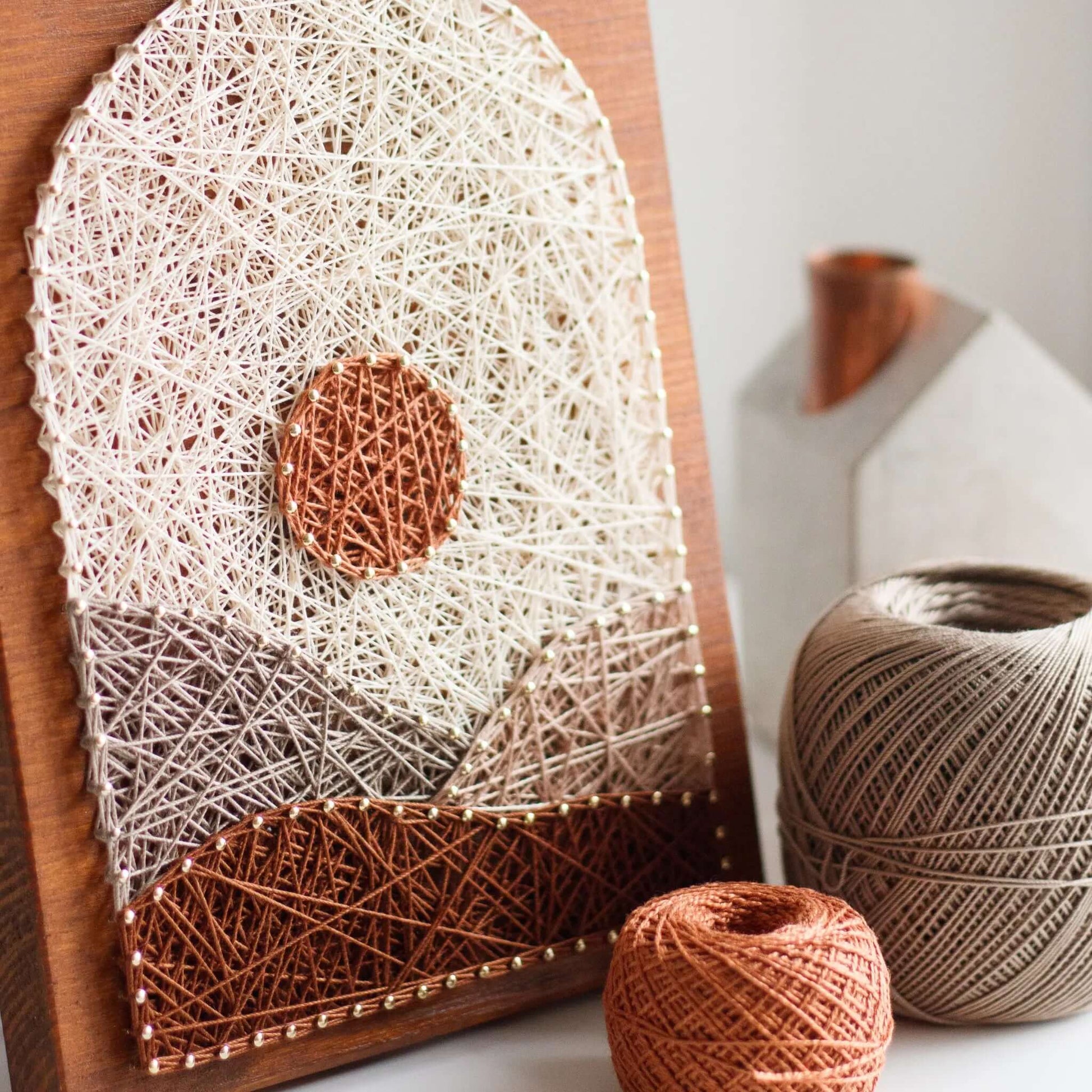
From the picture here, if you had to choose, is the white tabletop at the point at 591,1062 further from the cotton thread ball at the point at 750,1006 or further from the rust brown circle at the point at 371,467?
the rust brown circle at the point at 371,467

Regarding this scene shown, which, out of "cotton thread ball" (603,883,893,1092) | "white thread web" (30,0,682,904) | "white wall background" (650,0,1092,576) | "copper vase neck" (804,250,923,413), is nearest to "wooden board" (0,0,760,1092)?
"white thread web" (30,0,682,904)

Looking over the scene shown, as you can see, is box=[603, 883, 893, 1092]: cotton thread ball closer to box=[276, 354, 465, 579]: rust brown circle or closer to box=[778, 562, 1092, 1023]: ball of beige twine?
box=[778, 562, 1092, 1023]: ball of beige twine

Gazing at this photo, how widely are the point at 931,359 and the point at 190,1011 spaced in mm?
504

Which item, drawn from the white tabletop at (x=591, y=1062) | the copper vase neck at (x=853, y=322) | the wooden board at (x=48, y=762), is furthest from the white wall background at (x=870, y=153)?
the white tabletop at (x=591, y=1062)

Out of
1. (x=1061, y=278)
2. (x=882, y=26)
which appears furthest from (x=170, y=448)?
(x=1061, y=278)

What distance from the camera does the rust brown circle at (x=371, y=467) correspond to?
1.67 feet

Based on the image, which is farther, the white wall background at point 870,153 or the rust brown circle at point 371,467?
the white wall background at point 870,153

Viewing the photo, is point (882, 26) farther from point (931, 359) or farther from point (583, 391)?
point (583, 391)

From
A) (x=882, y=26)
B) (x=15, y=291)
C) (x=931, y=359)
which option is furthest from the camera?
(x=882, y=26)

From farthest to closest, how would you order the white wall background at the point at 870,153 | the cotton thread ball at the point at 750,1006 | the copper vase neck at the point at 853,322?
the white wall background at the point at 870,153 < the copper vase neck at the point at 853,322 < the cotton thread ball at the point at 750,1006

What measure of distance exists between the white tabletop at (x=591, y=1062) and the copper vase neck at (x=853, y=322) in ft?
1.24

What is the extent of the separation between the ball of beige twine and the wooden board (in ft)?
0.55

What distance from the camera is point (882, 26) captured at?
0.98 meters

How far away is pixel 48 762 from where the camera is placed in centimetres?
48
